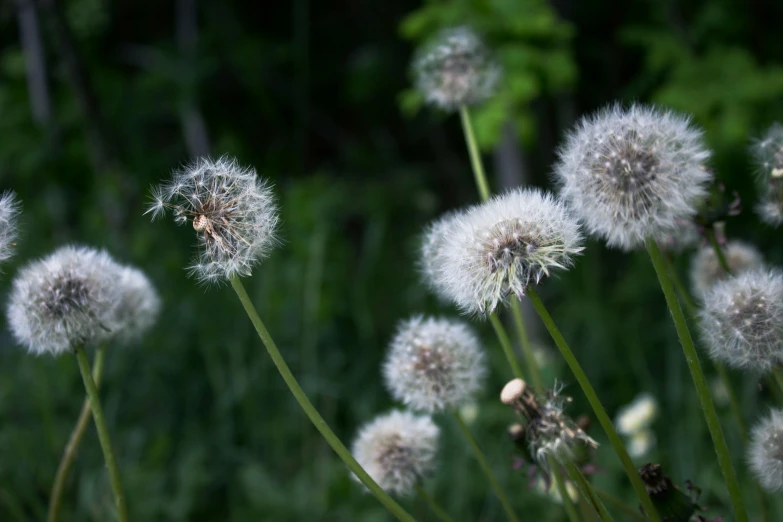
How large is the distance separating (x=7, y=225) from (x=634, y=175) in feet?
3.29

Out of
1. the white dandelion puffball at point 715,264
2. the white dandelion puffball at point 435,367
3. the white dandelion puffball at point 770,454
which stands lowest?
the white dandelion puffball at point 770,454

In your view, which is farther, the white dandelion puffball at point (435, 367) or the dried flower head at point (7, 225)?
the white dandelion puffball at point (435, 367)

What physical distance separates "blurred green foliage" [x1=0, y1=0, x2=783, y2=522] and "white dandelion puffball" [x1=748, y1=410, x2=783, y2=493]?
24.0 inches

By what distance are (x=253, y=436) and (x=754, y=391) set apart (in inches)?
→ 86.5

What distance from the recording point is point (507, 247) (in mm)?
1184

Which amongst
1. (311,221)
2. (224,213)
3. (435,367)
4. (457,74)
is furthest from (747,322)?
(311,221)

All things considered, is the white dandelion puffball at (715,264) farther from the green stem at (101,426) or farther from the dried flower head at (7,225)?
the dried flower head at (7,225)

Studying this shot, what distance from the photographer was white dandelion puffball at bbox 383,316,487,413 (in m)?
1.57

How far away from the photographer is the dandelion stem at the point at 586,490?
3.66ft

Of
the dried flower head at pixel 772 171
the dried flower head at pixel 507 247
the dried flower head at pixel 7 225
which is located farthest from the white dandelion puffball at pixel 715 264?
the dried flower head at pixel 7 225

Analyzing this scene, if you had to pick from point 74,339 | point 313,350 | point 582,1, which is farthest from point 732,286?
point 582,1

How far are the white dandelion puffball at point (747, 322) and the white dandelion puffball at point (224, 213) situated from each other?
2.64 feet

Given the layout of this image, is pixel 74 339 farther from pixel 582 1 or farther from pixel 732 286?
pixel 582 1

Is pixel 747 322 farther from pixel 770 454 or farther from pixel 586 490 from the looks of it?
pixel 586 490
